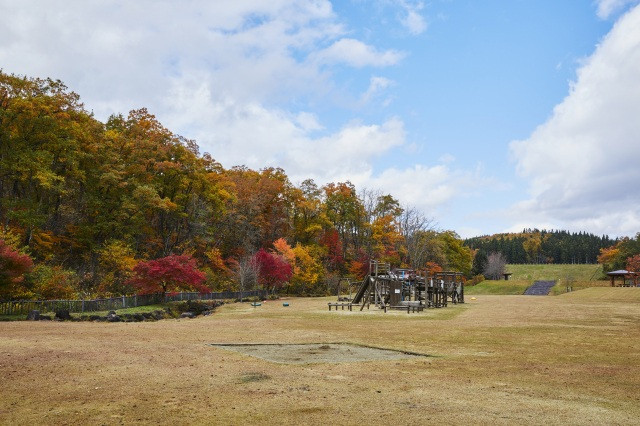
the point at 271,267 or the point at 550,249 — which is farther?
the point at 550,249

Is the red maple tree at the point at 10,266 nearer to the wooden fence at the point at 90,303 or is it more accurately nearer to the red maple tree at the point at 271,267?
the wooden fence at the point at 90,303

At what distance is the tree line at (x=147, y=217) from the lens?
34531 mm

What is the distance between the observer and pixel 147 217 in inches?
2004

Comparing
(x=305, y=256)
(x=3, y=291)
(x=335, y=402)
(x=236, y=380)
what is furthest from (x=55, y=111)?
(x=335, y=402)

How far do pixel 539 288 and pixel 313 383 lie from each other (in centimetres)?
7652

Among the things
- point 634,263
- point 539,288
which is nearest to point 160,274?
point 539,288

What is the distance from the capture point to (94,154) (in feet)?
135

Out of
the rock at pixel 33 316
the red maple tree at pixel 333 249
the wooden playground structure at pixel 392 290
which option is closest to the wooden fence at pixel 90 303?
the rock at pixel 33 316

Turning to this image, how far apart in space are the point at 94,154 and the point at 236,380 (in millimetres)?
37589

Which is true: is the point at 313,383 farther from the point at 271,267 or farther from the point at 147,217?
the point at 147,217

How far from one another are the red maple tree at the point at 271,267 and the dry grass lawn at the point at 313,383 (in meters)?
34.0

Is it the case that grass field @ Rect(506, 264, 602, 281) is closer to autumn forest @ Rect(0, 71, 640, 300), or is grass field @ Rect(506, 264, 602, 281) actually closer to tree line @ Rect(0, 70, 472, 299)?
autumn forest @ Rect(0, 71, 640, 300)

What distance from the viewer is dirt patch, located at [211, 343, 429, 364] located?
1271cm

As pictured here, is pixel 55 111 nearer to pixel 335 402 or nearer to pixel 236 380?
pixel 236 380
